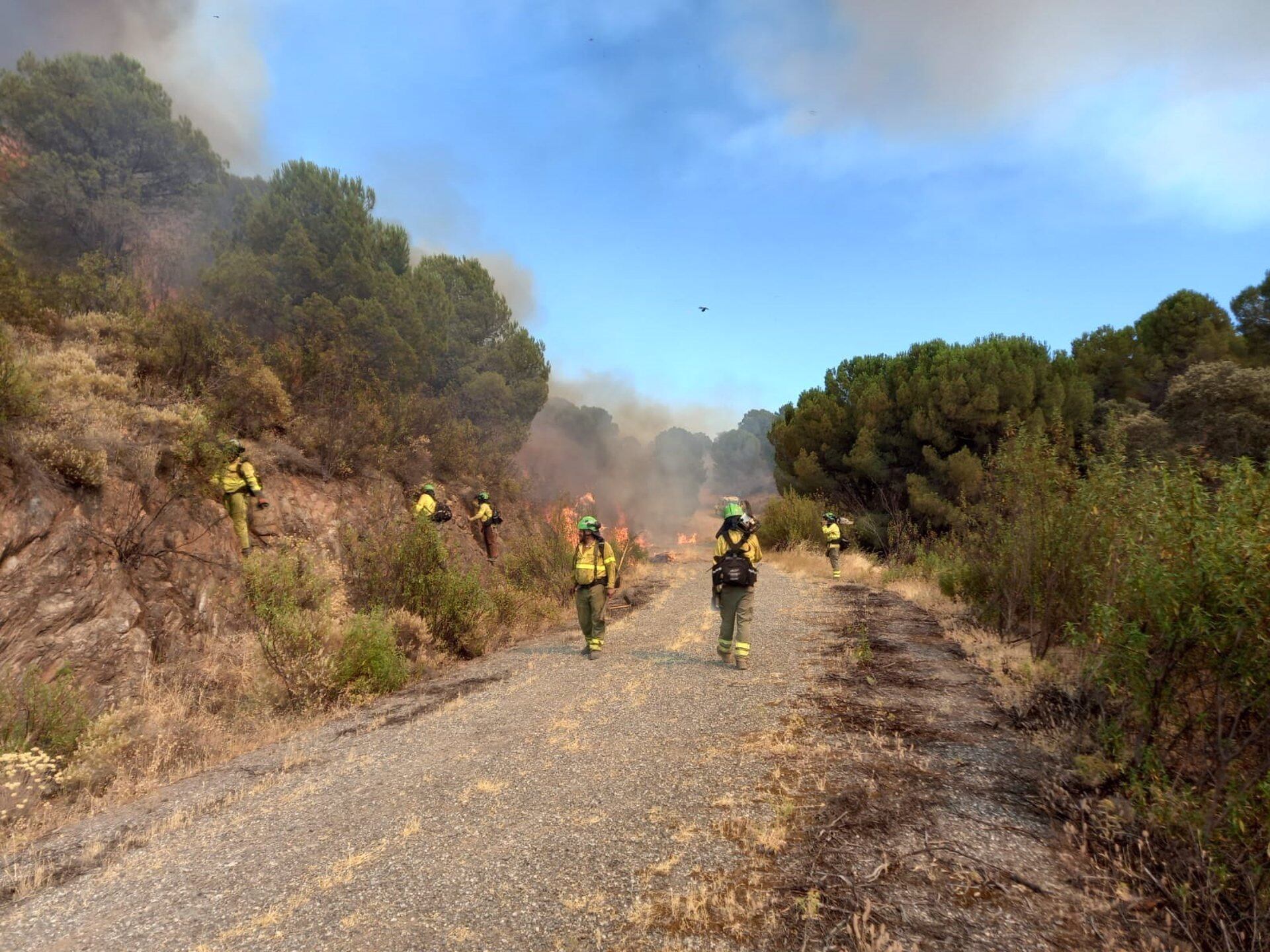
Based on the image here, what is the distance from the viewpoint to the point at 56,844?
396 centimetres

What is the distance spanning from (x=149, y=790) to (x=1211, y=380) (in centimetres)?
2533

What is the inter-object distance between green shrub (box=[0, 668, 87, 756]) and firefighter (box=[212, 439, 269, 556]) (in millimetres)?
4239

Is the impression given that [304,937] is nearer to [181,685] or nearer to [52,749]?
[52,749]

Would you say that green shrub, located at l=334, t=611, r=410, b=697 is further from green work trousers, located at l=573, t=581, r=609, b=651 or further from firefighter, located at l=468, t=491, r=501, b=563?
firefighter, located at l=468, t=491, r=501, b=563

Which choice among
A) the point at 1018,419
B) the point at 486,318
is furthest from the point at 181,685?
the point at 486,318

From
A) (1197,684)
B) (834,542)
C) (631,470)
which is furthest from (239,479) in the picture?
(631,470)

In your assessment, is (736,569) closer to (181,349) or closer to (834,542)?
(834,542)

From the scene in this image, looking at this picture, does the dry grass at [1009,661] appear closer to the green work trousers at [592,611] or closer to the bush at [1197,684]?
the bush at [1197,684]

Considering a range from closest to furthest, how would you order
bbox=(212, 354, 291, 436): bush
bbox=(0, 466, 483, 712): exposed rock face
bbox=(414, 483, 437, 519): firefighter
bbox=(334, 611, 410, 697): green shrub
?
1. bbox=(0, 466, 483, 712): exposed rock face
2. bbox=(334, 611, 410, 697): green shrub
3. bbox=(212, 354, 291, 436): bush
4. bbox=(414, 483, 437, 519): firefighter

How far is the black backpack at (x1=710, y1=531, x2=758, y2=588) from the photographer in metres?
7.96

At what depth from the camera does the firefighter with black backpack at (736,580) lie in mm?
7848

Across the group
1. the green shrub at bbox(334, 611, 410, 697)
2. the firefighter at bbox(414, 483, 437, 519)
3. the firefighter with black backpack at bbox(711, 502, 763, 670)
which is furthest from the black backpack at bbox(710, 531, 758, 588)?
the firefighter at bbox(414, 483, 437, 519)

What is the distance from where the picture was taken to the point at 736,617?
797 cm

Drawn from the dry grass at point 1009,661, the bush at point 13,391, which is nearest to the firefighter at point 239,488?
the bush at point 13,391
